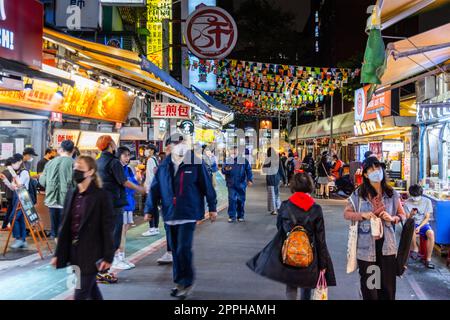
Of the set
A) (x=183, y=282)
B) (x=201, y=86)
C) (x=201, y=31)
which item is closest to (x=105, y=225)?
(x=183, y=282)

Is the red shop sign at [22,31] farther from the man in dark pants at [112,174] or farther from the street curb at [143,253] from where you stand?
the street curb at [143,253]

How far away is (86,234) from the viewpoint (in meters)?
4.58

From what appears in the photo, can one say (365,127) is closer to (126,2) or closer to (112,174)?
(126,2)

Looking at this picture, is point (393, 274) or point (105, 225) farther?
point (393, 274)

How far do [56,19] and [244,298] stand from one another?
35.1 feet

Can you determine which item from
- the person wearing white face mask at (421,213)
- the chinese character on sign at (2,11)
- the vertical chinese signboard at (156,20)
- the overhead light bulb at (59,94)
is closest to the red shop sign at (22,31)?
the chinese character on sign at (2,11)

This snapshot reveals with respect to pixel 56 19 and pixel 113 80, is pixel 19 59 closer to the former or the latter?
pixel 56 19

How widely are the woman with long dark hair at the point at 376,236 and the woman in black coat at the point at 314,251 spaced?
0.47m

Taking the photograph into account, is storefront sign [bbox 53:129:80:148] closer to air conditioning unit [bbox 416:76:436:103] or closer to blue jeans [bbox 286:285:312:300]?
blue jeans [bbox 286:285:312:300]

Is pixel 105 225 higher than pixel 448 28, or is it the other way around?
pixel 448 28

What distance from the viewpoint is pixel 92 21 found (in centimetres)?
1332

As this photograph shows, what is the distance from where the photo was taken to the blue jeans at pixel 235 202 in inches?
504
